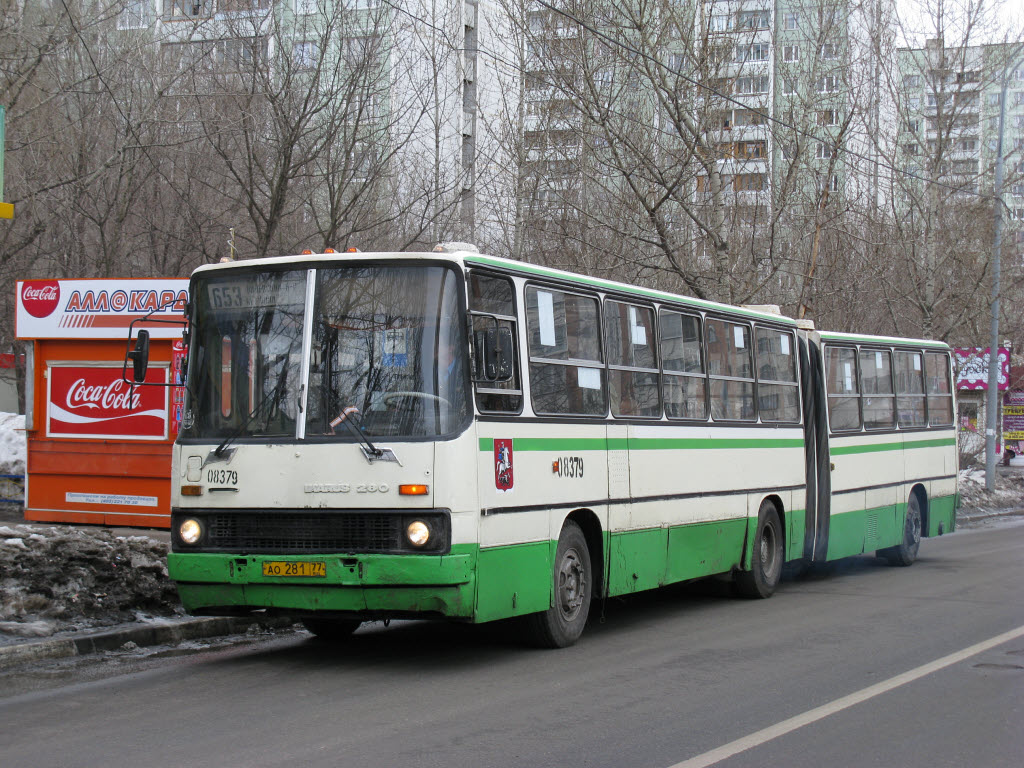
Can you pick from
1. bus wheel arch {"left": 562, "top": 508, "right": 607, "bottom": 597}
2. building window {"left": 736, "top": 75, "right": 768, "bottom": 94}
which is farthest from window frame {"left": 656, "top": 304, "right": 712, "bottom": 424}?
building window {"left": 736, "top": 75, "right": 768, "bottom": 94}

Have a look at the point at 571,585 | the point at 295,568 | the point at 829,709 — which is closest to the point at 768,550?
the point at 571,585

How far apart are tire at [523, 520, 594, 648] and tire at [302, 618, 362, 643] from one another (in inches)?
61.7

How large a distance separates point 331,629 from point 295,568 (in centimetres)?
198

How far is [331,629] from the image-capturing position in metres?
10.2

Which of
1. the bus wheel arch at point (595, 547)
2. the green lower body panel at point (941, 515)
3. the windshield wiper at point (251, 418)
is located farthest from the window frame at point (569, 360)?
the green lower body panel at point (941, 515)

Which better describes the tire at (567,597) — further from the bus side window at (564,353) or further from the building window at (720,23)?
the building window at (720,23)

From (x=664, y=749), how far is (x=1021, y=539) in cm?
1681

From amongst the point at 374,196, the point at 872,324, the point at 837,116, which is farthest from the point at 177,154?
the point at 872,324

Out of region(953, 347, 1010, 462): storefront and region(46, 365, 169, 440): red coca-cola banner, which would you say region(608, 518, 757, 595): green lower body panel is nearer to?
region(46, 365, 169, 440): red coca-cola banner

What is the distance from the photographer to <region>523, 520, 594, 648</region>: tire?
31.0 ft

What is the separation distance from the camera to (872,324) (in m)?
37.0

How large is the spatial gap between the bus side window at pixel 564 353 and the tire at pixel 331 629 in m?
2.46

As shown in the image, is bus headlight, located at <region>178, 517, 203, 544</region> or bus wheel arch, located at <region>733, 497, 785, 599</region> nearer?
bus headlight, located at <region>178, 517, 203, 544</region>

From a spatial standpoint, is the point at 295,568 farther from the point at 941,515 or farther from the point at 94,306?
the point at 941,515
